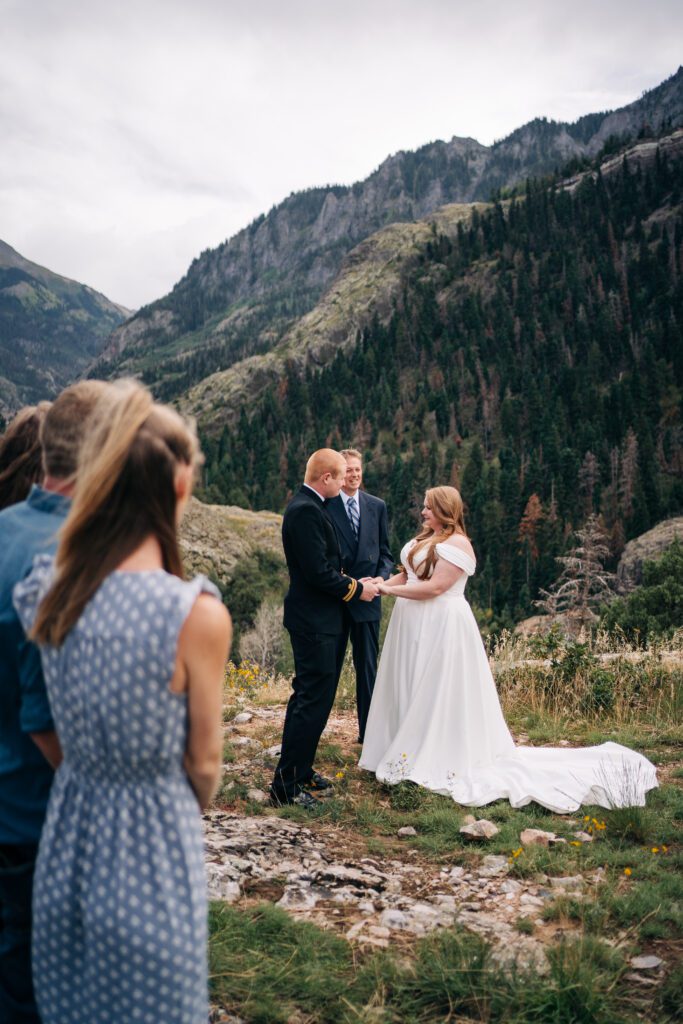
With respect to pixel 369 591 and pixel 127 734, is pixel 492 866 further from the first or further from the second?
pixel 127 734

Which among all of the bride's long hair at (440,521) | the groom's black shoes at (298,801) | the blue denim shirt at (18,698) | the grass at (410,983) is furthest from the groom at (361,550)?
the blue denim shirt at (18,698)

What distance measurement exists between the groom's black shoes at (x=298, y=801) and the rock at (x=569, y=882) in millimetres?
1842

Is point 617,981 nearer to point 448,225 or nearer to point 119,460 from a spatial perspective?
point 119,460

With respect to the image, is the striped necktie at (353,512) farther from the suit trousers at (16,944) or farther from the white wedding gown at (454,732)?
the suit trousers at (16,944)

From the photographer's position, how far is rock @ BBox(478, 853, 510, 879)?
4352 millimetres

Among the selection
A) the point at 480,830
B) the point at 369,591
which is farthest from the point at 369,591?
the point at 480,830

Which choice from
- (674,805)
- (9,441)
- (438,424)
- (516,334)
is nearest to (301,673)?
(674,805)

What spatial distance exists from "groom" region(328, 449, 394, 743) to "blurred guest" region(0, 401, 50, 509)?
450 centimetres

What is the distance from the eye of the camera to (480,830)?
482cm

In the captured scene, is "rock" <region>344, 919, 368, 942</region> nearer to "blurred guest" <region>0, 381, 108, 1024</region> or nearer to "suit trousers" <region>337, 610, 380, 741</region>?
"blurred guest" <region>0, 381, 108, 1024</region>

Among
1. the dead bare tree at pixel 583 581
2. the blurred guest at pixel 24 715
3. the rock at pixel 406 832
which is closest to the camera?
the blurred guest at pixel 24 715

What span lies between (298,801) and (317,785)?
322 mm

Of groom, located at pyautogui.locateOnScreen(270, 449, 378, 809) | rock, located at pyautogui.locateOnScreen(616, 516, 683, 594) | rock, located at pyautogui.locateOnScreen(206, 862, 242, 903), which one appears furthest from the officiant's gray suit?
rock, located at pyautogui.locateOnScreen(616, 516, 683, 594)

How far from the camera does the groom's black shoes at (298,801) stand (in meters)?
5.39
